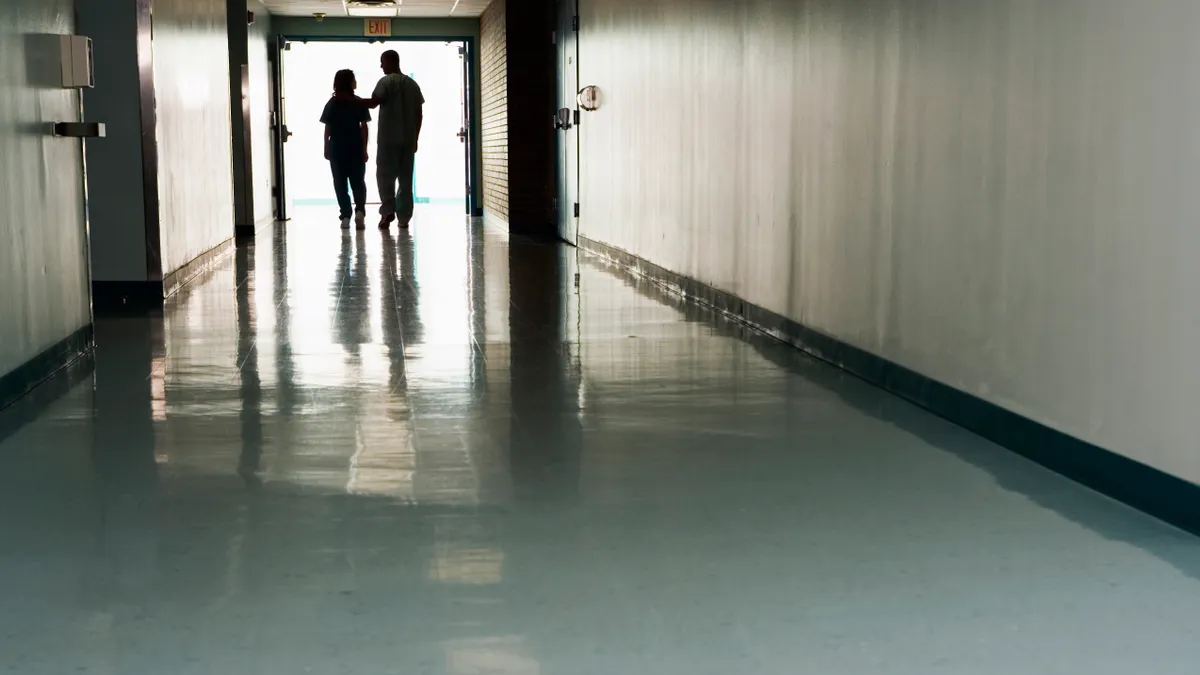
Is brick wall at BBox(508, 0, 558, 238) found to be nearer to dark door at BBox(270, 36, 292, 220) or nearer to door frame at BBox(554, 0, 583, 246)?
door frame at BBox(554, 0, 583, 246)

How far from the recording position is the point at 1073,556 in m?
2.39

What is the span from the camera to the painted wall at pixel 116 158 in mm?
6238

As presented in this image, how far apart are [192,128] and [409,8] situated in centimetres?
714

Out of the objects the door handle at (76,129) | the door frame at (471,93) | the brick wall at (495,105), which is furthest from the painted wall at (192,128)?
the door frame at (471,93)

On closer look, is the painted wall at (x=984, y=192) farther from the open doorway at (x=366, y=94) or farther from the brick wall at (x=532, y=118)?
the open doorway at (x=366, y=94)

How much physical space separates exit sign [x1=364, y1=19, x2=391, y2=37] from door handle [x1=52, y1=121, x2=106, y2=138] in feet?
37.0

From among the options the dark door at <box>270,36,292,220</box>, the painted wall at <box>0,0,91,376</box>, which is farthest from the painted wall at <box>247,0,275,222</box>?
the painted wall at <box>0,0,91,376</box>

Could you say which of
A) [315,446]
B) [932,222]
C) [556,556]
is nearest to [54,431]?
[315,446]

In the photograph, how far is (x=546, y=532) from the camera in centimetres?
252

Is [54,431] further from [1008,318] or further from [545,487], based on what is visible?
[1008,318]

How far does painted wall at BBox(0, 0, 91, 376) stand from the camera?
400 cm

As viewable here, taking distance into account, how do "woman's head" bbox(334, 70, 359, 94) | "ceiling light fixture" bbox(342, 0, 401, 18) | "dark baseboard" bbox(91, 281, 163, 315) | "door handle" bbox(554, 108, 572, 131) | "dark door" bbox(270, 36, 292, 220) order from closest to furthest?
"dark baseboard" bbox(91, 281, 163, 315) → "door handle" bbox(554, 108, 572, 131) → "woman's head" bbox(334, 70, 359, 94) → "ceiling light fixture" bbox(342, 0, 401, 18) → "dark door" bbox(270, 36, 292, 220)

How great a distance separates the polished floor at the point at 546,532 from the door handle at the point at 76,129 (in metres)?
0.81

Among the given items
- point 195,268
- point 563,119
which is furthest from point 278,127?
point 195,268
